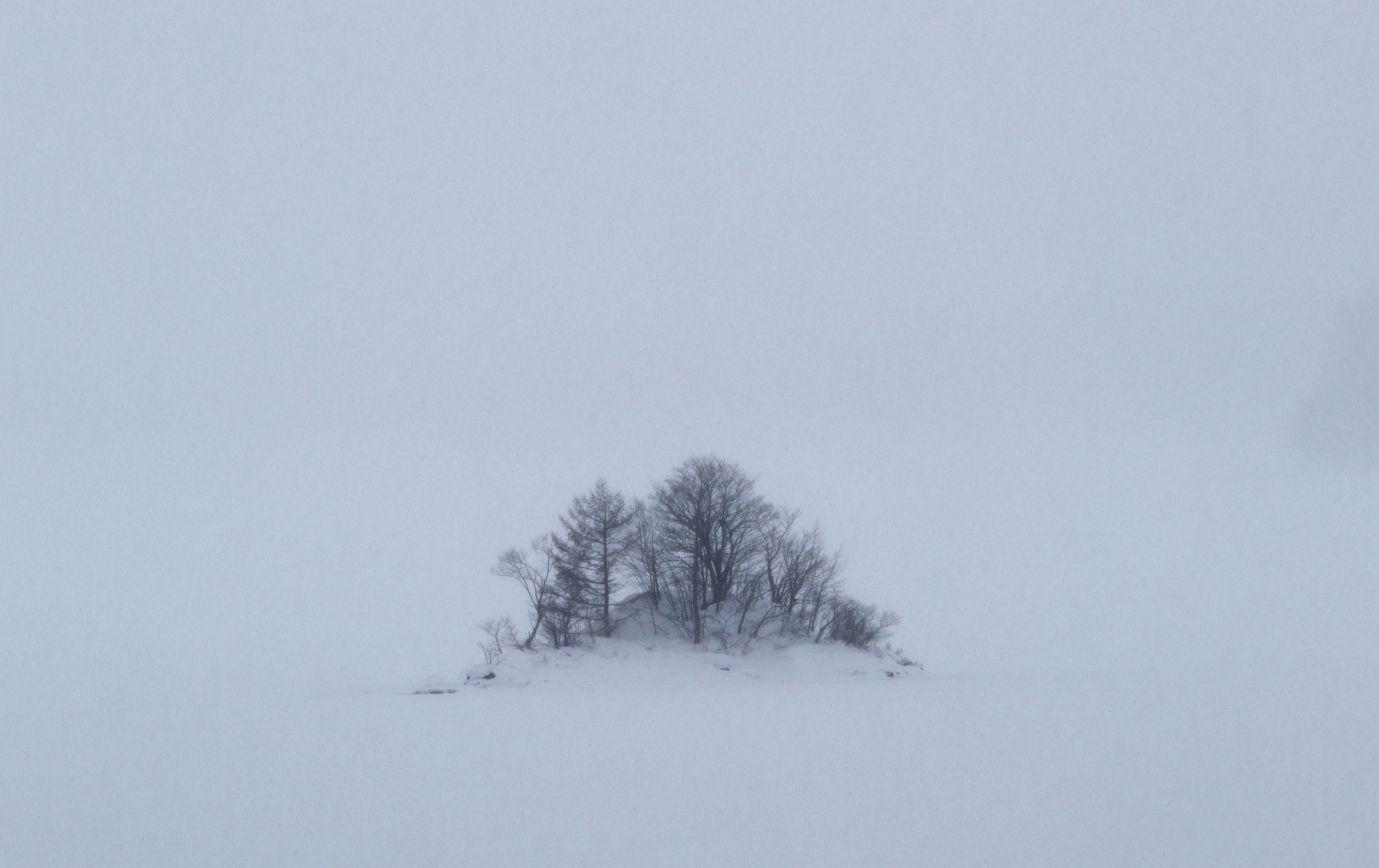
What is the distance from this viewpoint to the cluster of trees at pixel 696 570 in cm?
4522

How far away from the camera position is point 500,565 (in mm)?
45125

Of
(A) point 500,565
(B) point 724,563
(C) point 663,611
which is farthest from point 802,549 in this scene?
(A) point 500,565

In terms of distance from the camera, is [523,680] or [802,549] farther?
[802,549]

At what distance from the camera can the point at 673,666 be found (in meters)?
41.7

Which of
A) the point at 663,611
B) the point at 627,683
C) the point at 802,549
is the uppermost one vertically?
the point at 802,549

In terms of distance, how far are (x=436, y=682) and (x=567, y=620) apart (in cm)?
747

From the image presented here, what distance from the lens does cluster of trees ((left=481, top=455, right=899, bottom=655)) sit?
1780 inches

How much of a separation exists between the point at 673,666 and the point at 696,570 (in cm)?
566

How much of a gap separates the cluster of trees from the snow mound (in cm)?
131

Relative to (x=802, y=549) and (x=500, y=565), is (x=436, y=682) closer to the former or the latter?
(x=500, y=565)

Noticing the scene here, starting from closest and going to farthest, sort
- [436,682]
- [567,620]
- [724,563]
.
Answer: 1. [436,682]
2. [567,620]
3. [724,563]

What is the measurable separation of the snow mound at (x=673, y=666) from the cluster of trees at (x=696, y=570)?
1.31m

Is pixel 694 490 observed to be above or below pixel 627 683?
above

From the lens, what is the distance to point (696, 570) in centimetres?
4619
